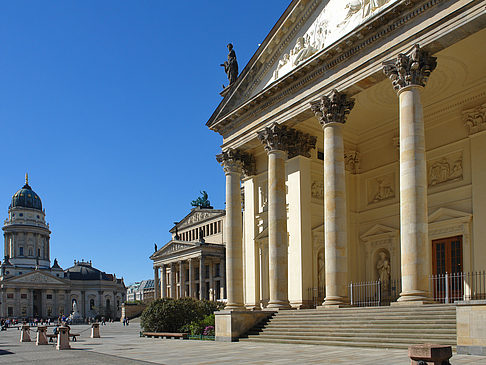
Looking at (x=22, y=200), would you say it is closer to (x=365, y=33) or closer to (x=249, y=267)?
(x=249, y=267)

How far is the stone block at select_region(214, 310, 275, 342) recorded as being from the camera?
976 inches

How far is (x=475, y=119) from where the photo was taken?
25484 mm

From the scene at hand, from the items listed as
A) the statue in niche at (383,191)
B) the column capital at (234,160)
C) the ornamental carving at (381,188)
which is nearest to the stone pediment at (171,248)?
the column capital at (234,160)

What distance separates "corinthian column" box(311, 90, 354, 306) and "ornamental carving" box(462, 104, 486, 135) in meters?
6.33

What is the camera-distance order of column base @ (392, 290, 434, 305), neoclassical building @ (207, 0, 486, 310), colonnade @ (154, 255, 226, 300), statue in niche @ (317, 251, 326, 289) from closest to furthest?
column base @ (392, 290, 434, 305), neoclassical building @ (207, 0, 486, 310), statue in niche @ (317, 251, 326, 289), colonnade @ (154, 255, 226, 300)

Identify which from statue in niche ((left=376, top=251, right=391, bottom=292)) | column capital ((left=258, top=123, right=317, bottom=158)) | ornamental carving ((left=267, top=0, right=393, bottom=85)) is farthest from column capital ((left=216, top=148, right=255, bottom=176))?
statue in niche ((left=376, top=251, right=391, bottom=292))

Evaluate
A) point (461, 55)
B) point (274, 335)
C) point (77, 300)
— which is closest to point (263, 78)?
point (461, 55)

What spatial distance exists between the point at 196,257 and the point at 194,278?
21.7ft

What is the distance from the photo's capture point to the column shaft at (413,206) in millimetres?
18719

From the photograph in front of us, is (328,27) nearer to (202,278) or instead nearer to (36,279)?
(202,278)

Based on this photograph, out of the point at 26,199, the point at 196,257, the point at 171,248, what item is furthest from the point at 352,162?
the point at 26,199

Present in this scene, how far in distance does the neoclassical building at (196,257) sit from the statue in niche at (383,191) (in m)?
55.3

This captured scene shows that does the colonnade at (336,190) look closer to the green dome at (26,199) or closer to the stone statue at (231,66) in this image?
the stone statue at (231,66)

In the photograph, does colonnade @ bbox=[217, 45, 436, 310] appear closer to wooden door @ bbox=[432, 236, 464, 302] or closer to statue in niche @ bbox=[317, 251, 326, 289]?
statue in niche @ bbox=[317, 251, 326, 289]
